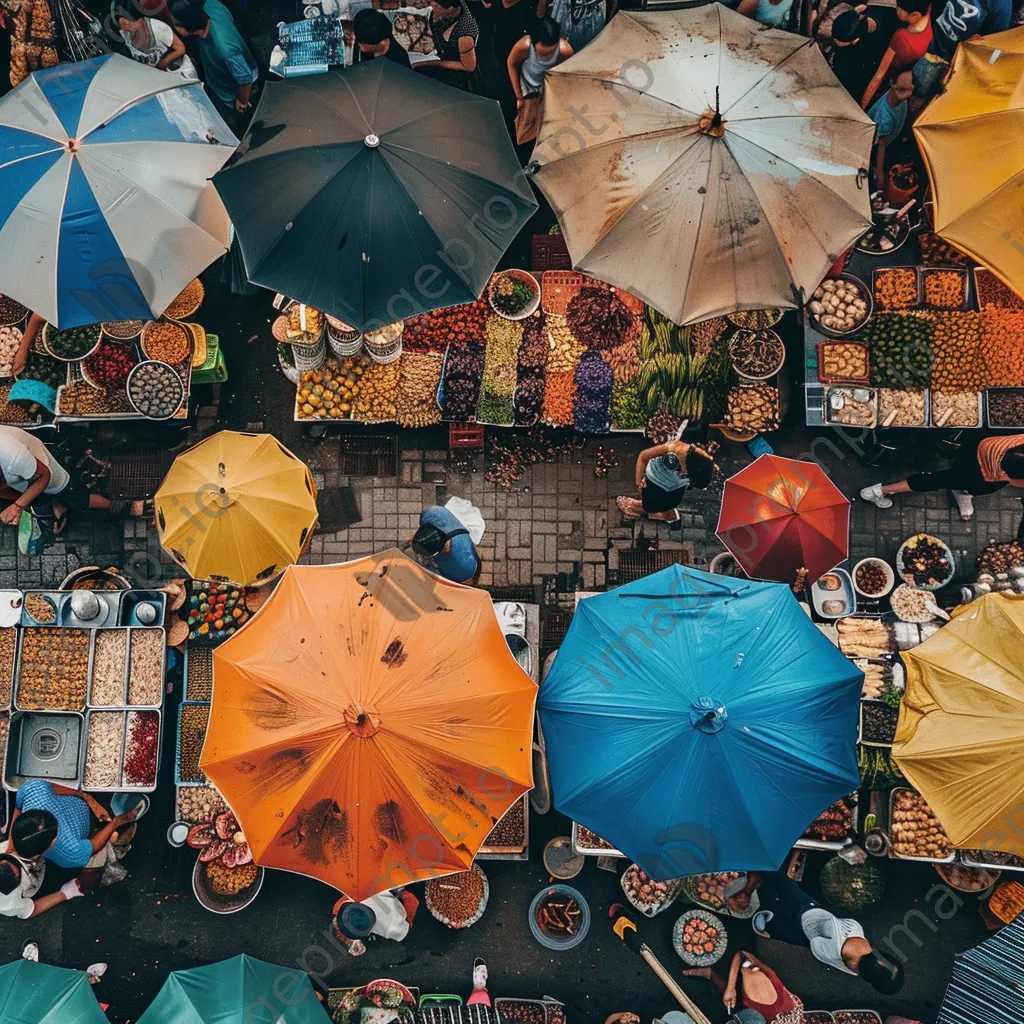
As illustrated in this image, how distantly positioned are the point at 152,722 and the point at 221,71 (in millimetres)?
6698

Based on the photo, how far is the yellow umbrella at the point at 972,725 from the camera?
21.9ft

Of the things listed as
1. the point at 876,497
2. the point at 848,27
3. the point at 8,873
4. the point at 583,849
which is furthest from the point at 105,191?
the point at 876,497

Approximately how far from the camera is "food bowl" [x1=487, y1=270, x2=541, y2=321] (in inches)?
340

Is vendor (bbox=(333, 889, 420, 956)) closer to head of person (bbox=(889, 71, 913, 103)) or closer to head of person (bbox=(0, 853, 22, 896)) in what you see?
head of person (bbox=(0, 853, 22, 896))

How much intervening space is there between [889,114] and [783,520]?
14.6 feet

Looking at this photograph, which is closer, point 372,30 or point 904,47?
point 372,30

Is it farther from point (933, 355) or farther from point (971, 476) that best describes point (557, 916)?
point (933, 355)

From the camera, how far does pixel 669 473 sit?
25.3 feet

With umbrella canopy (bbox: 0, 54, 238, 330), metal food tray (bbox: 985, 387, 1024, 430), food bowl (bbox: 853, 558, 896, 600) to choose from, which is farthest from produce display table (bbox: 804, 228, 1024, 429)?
umbrella canopy (bbox: 0, 54, 238, 330)

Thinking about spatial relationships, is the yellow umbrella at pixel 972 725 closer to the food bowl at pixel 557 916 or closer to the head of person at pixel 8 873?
the food bowl at pixel 557 916

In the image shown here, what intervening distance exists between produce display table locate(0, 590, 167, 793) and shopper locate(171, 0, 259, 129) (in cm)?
538

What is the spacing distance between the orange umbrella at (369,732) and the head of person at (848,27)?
22.0 ft

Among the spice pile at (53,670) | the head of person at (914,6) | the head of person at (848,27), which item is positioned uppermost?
the head of person at (914,6)

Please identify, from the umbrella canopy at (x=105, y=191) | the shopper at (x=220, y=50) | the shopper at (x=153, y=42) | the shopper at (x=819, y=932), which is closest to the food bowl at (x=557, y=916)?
the shopper at (x=819, y=932)
